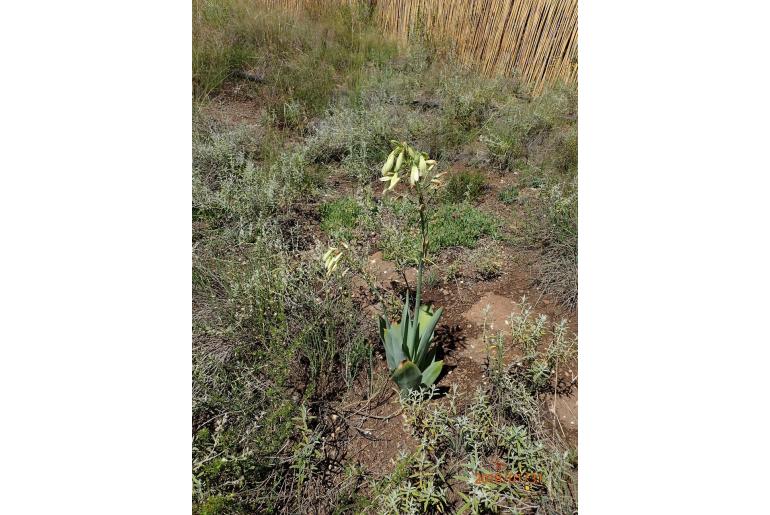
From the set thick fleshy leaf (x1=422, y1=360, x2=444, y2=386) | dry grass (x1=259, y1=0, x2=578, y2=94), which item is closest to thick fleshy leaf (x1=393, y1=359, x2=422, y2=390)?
thick fleshy leaf (x1=422, y1=360, x2=444, y2=386)

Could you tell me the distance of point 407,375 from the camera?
200cm

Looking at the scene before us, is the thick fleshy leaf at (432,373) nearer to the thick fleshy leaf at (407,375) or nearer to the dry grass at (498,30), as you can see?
the thick fleshy leaf at (407,375)

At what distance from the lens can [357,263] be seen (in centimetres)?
254

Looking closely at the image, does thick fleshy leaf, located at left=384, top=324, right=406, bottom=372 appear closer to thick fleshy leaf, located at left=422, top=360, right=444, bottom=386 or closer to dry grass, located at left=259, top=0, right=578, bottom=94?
thick fleshy leaf, located at left=422, top=360, right=444, bottom=386

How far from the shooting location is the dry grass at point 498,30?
171 inches

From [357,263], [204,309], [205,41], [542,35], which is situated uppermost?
[542,35]

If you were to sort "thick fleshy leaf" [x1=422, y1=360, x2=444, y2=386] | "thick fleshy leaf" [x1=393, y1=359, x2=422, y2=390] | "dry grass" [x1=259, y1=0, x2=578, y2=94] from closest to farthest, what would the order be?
"thick fleshy leaf" [x1=393, y1=359, x2=422, y2=390] → "thick fleshy leaf" [x1=422, y1=360, x2=444, y2=386] → "dry grass" [x1=259, y1=0, x2=578, y2=94]

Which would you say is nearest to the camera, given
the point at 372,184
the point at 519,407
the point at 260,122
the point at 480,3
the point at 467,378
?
the point at 519,407

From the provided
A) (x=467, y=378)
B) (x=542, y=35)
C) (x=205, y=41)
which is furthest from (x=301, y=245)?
(x=542, y=35)

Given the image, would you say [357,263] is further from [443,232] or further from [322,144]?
[322,144]

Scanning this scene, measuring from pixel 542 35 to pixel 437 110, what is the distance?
1.22 meters

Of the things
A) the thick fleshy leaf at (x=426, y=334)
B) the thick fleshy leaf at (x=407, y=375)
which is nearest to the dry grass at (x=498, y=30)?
the thick fleshy leaf at (x=426, y=334)

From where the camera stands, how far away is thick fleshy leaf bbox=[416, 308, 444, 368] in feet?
6.39

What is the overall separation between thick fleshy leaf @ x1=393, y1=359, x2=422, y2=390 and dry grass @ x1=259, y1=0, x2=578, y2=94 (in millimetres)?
3494
